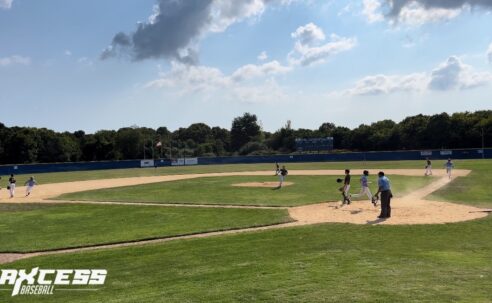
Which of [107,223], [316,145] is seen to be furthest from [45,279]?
[316,145]

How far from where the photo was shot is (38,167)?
85.4 metres

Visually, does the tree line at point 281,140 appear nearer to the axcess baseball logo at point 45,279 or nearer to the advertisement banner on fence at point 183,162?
the advertisement banner on fence at point 183,162

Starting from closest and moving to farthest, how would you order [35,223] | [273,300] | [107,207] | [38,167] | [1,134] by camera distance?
[273,300] < [35,223] < [107,207] < [38,167] < [1,134]

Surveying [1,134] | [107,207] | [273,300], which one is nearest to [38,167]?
[1,134]

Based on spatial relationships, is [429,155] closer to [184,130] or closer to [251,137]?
[251,137]

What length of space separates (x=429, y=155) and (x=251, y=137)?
103m

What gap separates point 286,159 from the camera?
Answer: 3615 inches

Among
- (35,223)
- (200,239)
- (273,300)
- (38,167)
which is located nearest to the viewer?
(273,300)

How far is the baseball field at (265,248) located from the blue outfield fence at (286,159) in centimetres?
5556

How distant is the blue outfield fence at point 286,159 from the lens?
78.8 metres

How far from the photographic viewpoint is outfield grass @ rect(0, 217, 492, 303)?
29.1 ft

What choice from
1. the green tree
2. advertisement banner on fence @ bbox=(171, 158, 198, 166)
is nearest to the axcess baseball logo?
advertisement banner on fence @ bbox=(171, 158, 198, 166)

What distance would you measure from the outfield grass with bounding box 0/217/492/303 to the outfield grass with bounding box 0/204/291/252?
242cm

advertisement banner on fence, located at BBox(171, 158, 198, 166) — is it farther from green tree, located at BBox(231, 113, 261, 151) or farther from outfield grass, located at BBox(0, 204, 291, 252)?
green tree, located at BBox(231, 113, 261, 151)
